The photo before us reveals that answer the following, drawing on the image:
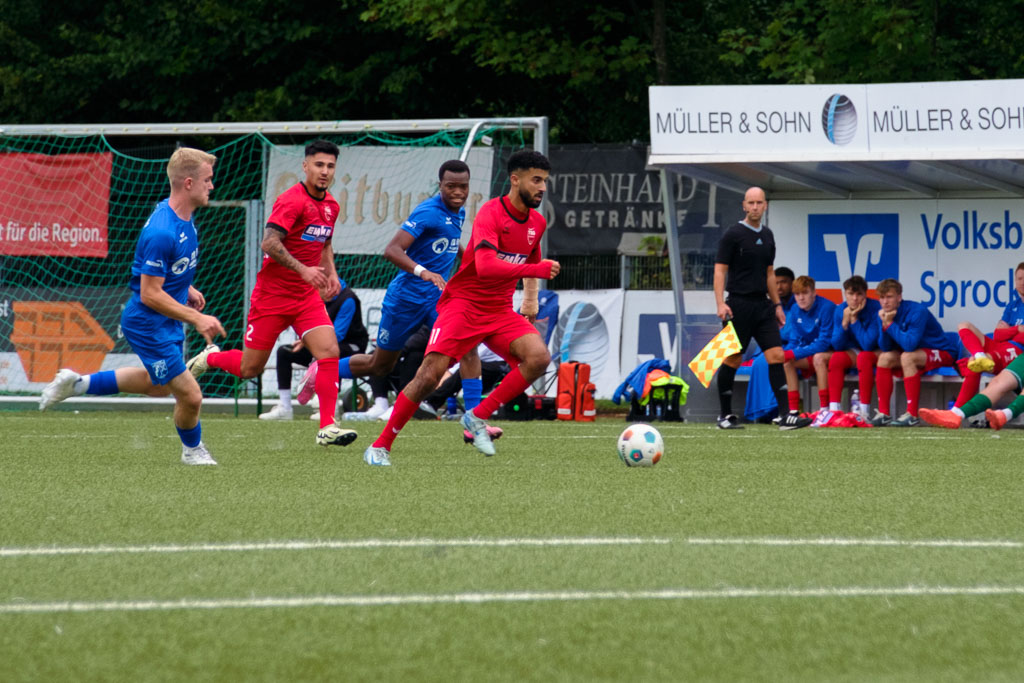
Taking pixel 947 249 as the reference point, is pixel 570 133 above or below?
above

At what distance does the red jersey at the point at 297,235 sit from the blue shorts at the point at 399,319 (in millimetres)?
1717

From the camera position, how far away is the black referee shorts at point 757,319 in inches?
521

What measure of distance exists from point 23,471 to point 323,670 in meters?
5.42

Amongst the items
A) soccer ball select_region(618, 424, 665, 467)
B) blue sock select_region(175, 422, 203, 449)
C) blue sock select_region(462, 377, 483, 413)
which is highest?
blue sock select_region(462, 377, 483, 413)

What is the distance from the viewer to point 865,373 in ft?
46.1

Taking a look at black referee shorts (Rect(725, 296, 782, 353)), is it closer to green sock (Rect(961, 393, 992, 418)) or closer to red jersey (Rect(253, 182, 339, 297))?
green sock (Rect(961, 393, 992, 418))

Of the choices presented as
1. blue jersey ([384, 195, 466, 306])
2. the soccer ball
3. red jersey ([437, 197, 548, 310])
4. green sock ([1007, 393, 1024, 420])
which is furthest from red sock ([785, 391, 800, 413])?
the soccer ball

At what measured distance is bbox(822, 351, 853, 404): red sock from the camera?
1420 cm


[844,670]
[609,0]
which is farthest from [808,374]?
[844,670]

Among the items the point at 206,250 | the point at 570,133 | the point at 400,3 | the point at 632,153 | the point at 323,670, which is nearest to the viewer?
the point at 323,670

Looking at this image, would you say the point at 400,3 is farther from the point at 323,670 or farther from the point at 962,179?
the point at 323,670

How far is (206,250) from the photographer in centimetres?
Answer: 1905

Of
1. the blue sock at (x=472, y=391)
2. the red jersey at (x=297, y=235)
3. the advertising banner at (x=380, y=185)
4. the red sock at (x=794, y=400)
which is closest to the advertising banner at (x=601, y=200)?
the advertising banner at (x=380, y=185)

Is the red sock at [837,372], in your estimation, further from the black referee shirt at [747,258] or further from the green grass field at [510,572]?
the green grass field at [510,572]
